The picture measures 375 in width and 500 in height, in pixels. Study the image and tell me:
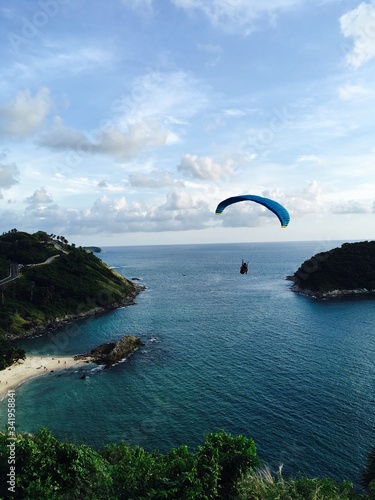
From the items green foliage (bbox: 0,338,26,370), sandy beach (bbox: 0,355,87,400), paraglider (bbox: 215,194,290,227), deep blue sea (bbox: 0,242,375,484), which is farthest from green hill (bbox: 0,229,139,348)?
paraglider (bbox: 215,194,290,227)

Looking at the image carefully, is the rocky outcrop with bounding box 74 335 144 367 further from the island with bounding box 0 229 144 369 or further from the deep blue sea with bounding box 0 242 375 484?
the island with bounding box 0 229 144 369

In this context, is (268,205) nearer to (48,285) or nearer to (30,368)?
(30,368)

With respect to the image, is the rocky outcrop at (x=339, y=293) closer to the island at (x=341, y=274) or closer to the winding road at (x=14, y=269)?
the island at (x=341, y=274)

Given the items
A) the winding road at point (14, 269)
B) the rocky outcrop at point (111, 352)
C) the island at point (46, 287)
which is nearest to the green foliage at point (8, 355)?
the island at point (46, 287)

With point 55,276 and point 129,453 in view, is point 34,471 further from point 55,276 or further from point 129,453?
point 55,276

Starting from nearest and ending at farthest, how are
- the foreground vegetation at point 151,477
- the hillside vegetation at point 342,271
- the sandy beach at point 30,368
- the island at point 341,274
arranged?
1. the foreground vegetation at point 151,477
2. the sandy beach at point 30,368
3. the island at point 341,274
4. the hillside vegetation at point 342,271

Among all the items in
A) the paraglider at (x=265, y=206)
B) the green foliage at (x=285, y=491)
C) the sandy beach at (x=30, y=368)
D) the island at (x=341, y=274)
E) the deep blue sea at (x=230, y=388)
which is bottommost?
the sandy beach at (x=30, y=368)
